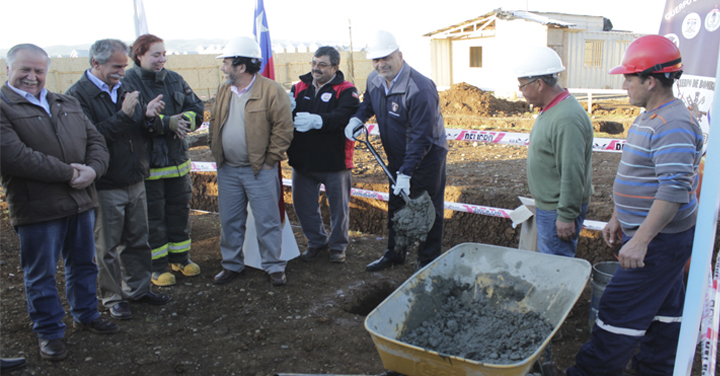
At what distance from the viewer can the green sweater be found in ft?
9.87

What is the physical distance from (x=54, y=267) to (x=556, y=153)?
3.36 metres

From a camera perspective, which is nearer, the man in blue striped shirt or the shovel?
the man in blue striped shirt

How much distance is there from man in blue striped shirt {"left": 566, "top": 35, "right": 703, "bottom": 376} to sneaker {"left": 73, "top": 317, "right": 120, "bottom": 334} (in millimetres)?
3192

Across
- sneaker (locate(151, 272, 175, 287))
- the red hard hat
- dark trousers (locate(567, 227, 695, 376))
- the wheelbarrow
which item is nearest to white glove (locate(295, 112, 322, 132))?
A: sneaker (locate(151, 272, 175, 287))

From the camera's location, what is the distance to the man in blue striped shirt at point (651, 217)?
236cm

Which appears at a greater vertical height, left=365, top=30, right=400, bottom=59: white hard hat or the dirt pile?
left=365, top=30, right=400, bottom=59: white hard hat

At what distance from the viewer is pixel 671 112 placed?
2408 mm

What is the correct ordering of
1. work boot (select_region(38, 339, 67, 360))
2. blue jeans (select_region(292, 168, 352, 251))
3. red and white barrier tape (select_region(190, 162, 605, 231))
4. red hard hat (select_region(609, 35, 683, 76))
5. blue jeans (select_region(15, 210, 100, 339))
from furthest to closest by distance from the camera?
red and white barrier tape (select_region(190, 162, 605, 231)) < blue jeans (select_region(292, 168, 352, 251)) < work boot (select_region(38, 339, 67, 360)) < blue jeans (select_region(15, 210, 100, 339)) < red hard hat (select_region(609, 35, 683, 76))

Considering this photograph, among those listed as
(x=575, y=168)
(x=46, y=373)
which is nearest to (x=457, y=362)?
(x=575, y=168)

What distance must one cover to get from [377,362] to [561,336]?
146 centimetres

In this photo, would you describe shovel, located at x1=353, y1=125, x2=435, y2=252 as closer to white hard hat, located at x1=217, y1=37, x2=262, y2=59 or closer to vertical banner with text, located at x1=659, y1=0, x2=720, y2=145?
white hard hat, located at x1=217, y1=37, x2=262, y2=59

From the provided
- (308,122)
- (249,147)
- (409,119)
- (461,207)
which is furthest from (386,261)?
(249,147)

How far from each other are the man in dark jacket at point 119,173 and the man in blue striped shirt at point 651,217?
10.9 ft

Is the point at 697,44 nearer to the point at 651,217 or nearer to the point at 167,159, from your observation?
the point at 651,217
